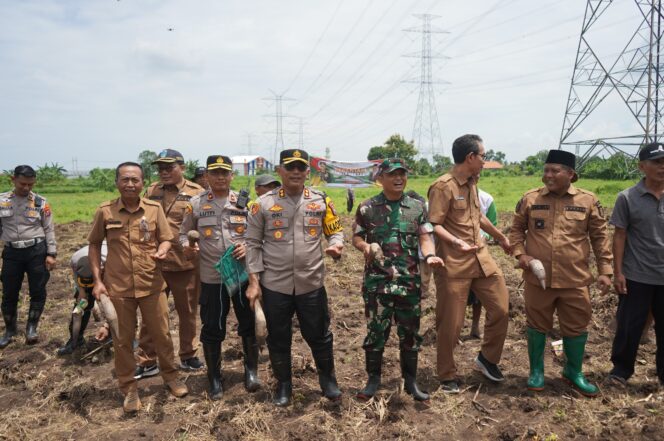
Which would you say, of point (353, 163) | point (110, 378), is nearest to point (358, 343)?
point (110, 378)

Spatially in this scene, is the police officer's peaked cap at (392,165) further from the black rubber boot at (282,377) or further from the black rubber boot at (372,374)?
the black rubber boot at (282,377)

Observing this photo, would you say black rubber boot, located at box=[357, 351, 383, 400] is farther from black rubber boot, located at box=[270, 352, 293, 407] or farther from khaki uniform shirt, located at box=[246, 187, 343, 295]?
khaki uniform shirt, located at box=[246, 187, 343, 295]

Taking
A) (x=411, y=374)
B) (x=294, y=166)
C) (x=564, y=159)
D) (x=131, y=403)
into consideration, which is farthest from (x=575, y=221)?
(x=131, y=403)

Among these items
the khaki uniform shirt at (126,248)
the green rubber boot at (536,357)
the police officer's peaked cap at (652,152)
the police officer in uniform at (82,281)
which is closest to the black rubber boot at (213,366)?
Answer: the khaki uniform shirt at (126,248)

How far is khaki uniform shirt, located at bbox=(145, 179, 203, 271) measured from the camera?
4.79 m

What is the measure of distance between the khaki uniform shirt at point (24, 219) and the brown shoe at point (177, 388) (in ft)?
9.27

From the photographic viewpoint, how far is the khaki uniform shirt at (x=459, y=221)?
4.19 m

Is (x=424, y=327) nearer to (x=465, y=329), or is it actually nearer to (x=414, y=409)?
→ (x=465, y=329)

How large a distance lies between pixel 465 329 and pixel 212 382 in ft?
10.4

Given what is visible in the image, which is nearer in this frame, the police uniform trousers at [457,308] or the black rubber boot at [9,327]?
the police uniform trousers at [457,308]

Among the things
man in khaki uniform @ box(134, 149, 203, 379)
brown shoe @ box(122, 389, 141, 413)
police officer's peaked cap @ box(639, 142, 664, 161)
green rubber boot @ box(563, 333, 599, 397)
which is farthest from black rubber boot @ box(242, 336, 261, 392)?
police officer's peaked cap @ box(639, 142, 664, 161)

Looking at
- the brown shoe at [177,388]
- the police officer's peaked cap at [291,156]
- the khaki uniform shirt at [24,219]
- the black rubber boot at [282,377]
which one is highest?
the police officer's peaked cap at [291,156]

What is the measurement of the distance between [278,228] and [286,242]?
0.44ft

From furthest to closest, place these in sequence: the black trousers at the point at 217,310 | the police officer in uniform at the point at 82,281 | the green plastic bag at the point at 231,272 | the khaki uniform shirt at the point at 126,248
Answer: the police officer in uniform at the point at 82,281
the black trousers at the point at 217,310
the green plastic bag at the point at 231,272
the khaki uniform shirt at the point at 126,248
